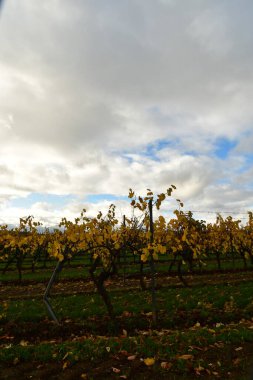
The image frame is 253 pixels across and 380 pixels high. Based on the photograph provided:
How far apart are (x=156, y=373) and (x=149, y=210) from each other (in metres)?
4.96

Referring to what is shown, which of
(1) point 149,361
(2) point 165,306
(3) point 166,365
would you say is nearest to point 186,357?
(3) point 166,365

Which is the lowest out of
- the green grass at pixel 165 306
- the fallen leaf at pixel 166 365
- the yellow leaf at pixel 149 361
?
the fallen leaf at pixel 166 365

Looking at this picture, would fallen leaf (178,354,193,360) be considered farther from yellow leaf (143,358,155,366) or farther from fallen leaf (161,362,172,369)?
yellow leaf (143,358,155,366)

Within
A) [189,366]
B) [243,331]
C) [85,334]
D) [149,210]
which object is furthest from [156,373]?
[149,210]

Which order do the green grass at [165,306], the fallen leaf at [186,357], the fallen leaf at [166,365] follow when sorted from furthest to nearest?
the green grass at [165,306]
the fallen leaf at [186,357]
the fallen leaf at [166,365]

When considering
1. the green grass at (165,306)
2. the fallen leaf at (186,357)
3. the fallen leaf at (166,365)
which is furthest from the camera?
the green grass at (165,306)

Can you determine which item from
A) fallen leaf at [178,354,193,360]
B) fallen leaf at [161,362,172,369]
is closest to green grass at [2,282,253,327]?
fallen leaf at [178,354,193,360]

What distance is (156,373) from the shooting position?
5.55 meters

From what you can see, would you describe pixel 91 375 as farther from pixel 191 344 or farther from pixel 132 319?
pixel 132 319

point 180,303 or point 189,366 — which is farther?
point 180,303

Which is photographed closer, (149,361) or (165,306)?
(149,361)

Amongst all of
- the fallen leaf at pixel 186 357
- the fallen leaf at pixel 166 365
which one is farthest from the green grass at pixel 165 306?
the fallen leaf at pixel 166 365

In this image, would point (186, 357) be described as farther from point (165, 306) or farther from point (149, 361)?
point (165, 306)

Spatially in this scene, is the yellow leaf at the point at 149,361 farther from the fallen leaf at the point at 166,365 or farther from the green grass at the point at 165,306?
the green grass at the point at 165,306
